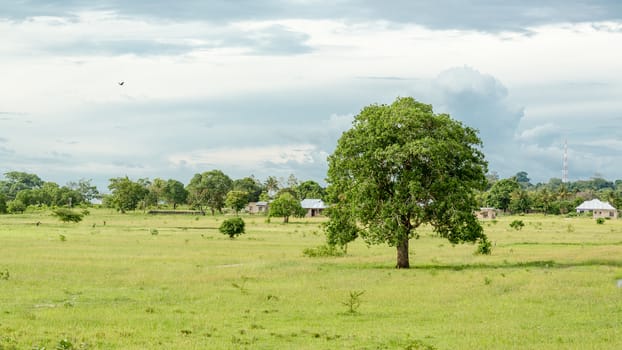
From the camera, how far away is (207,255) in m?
62.2

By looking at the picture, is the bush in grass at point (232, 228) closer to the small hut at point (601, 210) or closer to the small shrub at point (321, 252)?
the small shrub at point (321, 252)

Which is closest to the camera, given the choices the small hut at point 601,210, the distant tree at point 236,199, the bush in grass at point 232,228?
the bush in grass at point 232,228

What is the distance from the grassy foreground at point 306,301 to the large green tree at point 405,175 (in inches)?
119

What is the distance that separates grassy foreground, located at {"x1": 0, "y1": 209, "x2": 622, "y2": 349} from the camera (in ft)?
81.5

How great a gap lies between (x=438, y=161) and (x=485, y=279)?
999 centimetres

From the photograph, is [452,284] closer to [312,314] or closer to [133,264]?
[312,314]

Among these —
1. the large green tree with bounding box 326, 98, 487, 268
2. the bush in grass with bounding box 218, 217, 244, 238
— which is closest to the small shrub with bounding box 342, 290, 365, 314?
the large green tree with bounding box 326, 98, 487, 268

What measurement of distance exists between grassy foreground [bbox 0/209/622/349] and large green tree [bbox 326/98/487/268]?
303 centimetres

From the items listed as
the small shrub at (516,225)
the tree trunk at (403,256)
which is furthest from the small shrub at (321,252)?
the small shrub at (516,225)

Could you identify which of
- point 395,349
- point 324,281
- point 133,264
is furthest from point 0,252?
point 395,349

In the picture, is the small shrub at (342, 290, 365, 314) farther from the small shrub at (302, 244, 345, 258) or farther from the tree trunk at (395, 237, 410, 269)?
the small shrub at (302, 244, 345, 258)

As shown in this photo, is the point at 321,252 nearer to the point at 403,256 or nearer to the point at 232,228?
the point at 403,256

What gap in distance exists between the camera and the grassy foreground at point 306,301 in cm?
2483

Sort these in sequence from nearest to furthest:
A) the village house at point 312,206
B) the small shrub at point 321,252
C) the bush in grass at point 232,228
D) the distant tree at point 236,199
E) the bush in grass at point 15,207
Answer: the small shrub at point 321,252
the bush in grass at point 232,228
the bush in grass at point 15,207
the distant tree at point 236,199
the village house at point 312,206
